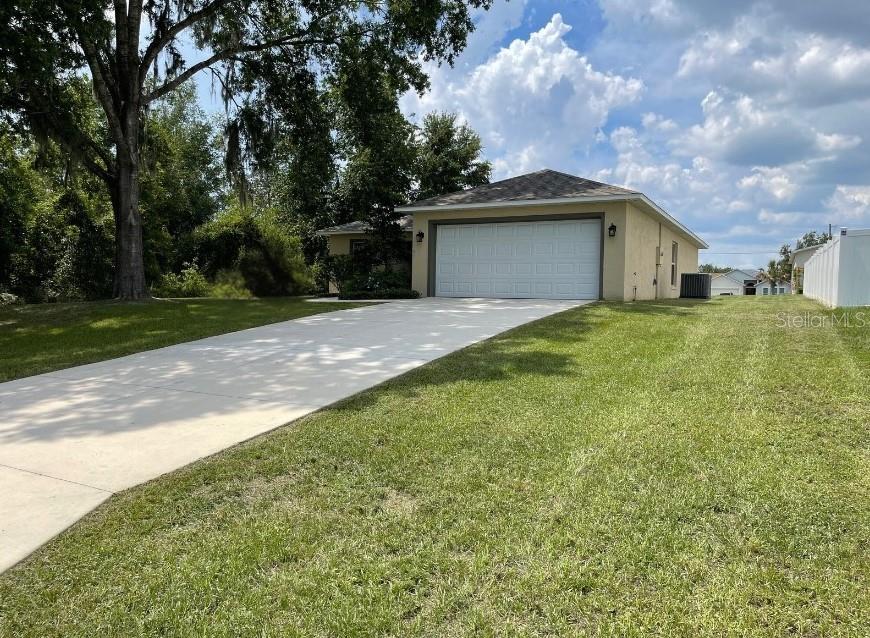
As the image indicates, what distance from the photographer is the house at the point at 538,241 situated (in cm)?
1390

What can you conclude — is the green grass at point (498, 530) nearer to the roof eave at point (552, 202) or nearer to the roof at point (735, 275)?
the roof eave at point (552, 202)

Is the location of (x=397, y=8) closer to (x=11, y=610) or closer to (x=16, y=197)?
(x=11, y=610)

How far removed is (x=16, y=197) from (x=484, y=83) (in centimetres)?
1703

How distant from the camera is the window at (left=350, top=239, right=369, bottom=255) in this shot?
18656 mm

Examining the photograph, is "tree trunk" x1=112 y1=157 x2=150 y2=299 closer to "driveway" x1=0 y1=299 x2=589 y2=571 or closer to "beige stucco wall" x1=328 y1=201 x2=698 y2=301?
"driveway" x1=0 y1=299 x2=589 y2=571

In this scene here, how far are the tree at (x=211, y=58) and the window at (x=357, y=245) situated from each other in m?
4.87

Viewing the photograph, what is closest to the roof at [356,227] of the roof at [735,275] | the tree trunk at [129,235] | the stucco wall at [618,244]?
the stucco wall at [618,244]

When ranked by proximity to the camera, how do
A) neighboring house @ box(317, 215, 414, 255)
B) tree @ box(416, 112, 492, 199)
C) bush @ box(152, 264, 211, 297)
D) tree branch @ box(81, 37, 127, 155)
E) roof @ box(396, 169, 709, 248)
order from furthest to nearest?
1. tree @ box(416, 112, 492, 199)
2. bush @ box(152, 264, 211, 297)
3. neighboring house @ box(317, 215, 414, 255)
4. roof @ box(396, 169, 709, 248)
5. tree branch @ box(81, 37, 127, 155)

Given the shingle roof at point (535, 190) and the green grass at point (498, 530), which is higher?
the shingle roof at point (535, 190)

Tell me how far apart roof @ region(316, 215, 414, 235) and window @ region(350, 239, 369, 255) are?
0.39 m

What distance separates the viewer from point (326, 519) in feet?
8.63

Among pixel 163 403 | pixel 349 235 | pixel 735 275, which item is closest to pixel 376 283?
pixel 349 235
